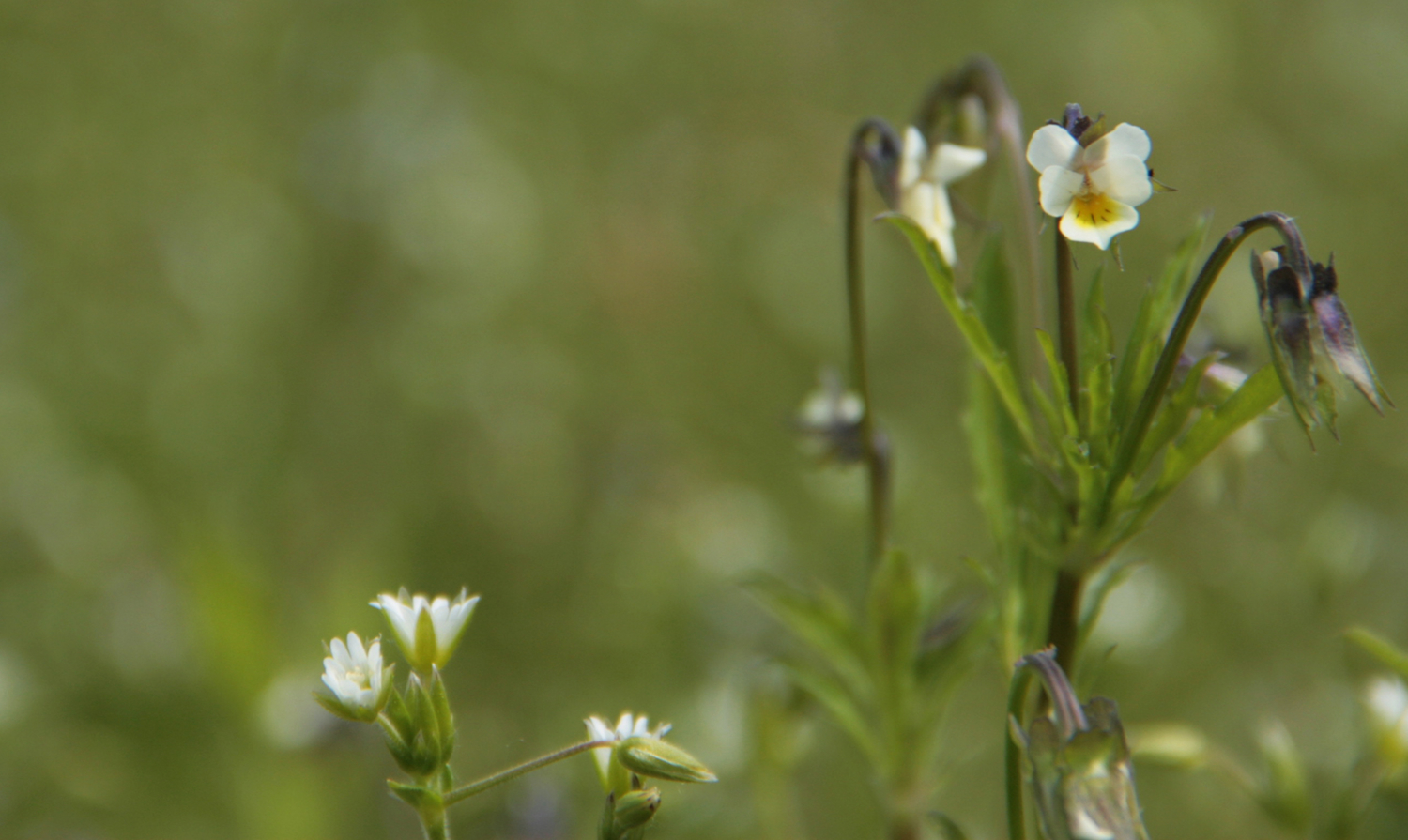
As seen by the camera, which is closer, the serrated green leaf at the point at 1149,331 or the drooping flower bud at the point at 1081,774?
the drooping flower bud at the point at 1081,774

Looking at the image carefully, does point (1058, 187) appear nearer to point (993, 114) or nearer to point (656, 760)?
point (993, 114)

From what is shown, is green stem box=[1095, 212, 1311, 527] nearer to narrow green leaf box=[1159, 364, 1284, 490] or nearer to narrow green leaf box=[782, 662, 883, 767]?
narrow green leaf box=[1159, 364, 1284, 490]

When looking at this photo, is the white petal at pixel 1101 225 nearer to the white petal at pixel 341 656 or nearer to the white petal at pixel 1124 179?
the white petal at pixel 1124 179

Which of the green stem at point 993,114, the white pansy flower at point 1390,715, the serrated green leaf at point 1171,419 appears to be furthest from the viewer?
the white pansy flower at point 1390,715

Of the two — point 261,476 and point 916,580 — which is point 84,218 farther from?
point 916,580

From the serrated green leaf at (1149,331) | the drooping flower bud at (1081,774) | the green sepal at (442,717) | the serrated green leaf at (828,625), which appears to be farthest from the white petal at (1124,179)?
the green sepal at (442,717)

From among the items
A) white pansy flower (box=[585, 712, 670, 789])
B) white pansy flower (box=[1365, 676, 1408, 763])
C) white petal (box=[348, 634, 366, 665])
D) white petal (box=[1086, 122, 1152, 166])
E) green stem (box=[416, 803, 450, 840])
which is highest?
white petal (box=[1086, 122, 1152, 166])

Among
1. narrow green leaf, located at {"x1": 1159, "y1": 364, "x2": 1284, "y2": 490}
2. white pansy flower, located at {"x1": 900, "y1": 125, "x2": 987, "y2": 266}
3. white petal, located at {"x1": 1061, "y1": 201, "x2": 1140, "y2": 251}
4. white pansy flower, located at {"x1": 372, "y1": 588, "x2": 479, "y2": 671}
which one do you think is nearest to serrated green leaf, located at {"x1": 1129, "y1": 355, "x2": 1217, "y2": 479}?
narrow green leaf, located at {"x1": 1159, "y1": 364, "x2": 1284, "y2": 490}
